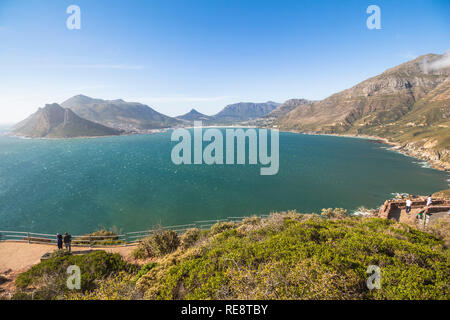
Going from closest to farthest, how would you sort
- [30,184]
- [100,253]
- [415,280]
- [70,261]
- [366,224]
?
[415,280] < [70,261] < [100,253] < [366,224] < [30,184]

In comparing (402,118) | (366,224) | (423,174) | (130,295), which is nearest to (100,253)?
(130,295)

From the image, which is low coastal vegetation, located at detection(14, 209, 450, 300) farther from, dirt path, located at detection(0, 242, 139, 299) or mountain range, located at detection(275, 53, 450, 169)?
mountain range, located at detection(275, 53, 450, 169)

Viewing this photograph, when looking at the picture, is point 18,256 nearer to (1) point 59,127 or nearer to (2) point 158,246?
(2) point 158,246

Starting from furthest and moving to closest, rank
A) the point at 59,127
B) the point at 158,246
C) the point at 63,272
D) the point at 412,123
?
the point at 59,127 → the point at 412,123 → the point at 158,246 → the point at 63,272

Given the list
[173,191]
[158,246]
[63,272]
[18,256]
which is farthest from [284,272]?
[173,191]

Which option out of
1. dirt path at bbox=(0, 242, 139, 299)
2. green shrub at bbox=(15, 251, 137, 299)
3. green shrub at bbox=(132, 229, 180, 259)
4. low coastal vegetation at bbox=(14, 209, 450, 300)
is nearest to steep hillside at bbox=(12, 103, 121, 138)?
dirt path at bbox=(0, 242, 139, 299)

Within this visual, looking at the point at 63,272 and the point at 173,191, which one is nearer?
the point at 63,272

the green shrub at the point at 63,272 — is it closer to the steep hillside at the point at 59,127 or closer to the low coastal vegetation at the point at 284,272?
the low coastal vegetation at the point at 284,272

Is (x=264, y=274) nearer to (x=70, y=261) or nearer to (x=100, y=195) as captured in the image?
(x=70, y=261)
